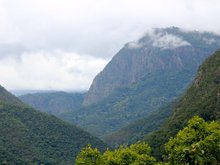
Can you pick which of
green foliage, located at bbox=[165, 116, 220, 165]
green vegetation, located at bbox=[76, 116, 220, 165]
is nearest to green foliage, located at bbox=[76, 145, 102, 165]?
green vegetation, located at bbox=[76, 116, 220, 165]

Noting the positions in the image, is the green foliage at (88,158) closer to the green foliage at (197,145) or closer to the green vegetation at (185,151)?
the green vegetation at (185,151)

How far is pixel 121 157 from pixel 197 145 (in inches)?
821

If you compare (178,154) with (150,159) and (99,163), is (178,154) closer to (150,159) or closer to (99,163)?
(150,159)

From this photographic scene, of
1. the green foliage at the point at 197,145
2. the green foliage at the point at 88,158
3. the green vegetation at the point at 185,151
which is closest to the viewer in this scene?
the green foliage at the point at 197,145

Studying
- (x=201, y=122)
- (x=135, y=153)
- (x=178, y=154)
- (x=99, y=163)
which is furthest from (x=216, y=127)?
(x=99, y=163)

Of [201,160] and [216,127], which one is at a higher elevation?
[216,127]

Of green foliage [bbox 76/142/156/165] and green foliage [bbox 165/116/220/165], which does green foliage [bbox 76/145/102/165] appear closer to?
green foliage [bbox 76/142/156/165]

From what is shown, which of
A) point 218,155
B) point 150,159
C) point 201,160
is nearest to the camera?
point 201,160

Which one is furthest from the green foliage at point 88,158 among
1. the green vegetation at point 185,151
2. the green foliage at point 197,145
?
the green foliage at point 197,145

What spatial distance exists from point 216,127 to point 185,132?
6.00 meters

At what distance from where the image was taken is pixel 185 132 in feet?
268

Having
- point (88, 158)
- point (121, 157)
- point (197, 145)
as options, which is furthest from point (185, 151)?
point (88, 158)

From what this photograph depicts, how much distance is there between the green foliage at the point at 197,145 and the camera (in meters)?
74.2

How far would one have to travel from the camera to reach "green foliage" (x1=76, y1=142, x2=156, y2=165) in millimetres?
88262
